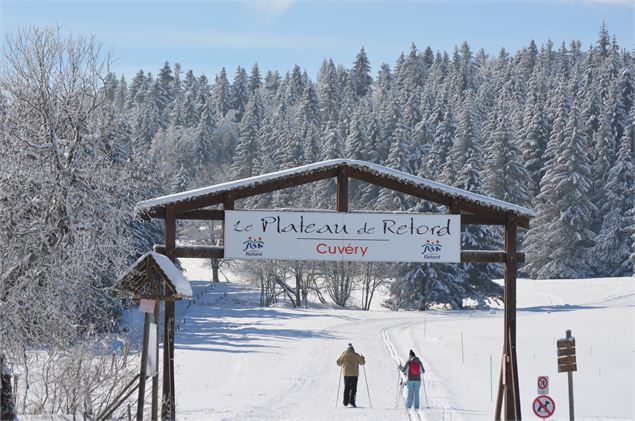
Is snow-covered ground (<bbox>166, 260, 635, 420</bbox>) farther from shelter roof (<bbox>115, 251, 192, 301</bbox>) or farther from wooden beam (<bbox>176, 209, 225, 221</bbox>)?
wooden beam (<bbox>176, 209, 225, 221</bbox>)

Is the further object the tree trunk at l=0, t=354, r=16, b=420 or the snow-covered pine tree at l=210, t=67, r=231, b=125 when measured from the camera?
the snow-covered pine tree at l=210, t=67, r=231, b=125

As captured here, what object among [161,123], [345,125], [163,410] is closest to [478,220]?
[163,410]

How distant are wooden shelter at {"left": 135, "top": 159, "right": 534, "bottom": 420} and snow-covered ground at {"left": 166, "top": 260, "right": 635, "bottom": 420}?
168 centimetres

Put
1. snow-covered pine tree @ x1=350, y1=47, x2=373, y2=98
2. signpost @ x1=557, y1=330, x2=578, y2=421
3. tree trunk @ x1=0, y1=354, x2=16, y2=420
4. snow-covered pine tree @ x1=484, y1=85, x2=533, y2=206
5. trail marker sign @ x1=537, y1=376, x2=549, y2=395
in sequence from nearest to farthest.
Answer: tree trunk @ x1=0, y1=354, x2=16, y2=420
trail marker sign @ x1=537, y1=376, x2=549, y2=395
signpost @ x1=557, y1=330, x2=578, y2=421
snow-covered pine tree @ x1=484, y1=85, x2=533, y2=206
snow-covered pine tree @ x1=350, y1=47, x2=373, y2=98

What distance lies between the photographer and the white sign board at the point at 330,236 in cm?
1736

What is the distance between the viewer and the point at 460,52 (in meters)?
174

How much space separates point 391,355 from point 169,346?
1671 centimetres

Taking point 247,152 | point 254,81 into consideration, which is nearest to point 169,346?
point 247,152

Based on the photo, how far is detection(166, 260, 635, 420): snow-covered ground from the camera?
20.0 m

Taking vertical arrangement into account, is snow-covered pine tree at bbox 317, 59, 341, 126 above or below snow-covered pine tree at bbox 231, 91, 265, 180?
above

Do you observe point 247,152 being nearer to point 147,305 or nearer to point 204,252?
point 204,252

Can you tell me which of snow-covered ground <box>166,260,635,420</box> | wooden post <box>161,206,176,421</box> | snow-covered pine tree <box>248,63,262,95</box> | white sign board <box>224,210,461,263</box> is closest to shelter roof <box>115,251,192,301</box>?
wooden post <box>161,206,176,421</box>

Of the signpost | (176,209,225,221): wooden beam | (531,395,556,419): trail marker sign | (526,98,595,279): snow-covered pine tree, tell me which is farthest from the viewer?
(526,98,595,279): snow-covered pine tree

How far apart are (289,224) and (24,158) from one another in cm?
510
